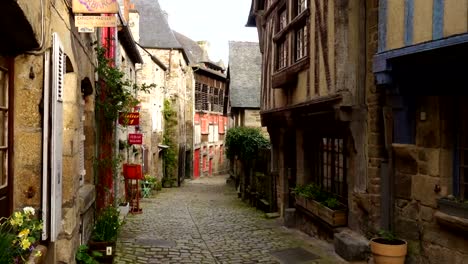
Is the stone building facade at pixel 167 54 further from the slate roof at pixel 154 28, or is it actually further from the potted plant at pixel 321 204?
the potted plant at pixel 321 204

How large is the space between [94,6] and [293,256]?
4.91 m

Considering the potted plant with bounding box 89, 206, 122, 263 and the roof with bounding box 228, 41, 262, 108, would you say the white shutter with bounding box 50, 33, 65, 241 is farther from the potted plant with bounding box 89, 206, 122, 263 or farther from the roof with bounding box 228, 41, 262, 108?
the roof with bounding box 228, 41, 262, 108

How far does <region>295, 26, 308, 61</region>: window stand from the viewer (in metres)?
8.95

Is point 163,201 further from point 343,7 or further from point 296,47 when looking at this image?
point 343,7

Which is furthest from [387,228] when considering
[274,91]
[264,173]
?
[264,173]

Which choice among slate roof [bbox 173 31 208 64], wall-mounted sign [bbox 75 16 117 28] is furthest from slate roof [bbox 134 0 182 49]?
wall-mounted sign [bbox 75 16 117 28]

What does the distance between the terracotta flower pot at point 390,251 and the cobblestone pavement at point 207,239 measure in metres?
1.21

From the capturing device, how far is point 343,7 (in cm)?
698

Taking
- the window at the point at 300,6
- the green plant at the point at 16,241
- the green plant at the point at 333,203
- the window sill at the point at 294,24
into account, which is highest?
the window at the point at 300,6

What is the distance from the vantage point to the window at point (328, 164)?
8.38 m

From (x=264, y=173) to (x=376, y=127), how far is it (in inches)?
300

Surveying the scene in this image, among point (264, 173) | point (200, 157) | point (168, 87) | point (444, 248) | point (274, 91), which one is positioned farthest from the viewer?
point (200, 157)

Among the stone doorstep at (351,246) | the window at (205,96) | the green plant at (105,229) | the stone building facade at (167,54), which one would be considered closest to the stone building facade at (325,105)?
the stone doorstep at (351,246)

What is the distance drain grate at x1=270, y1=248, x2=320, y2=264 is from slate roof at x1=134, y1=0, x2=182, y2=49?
61.4 feet
